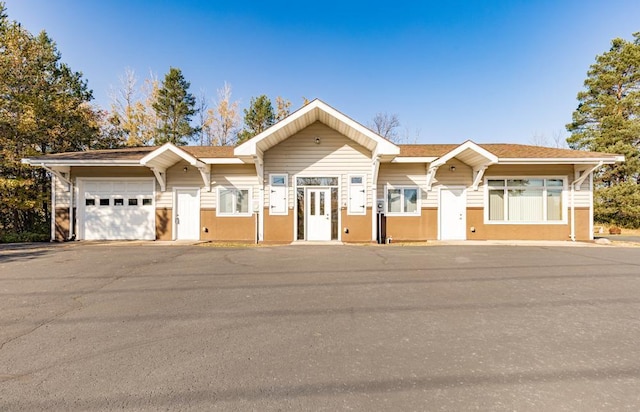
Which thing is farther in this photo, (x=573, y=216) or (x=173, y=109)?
(x=173, y=109)

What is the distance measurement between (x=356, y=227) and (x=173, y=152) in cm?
759

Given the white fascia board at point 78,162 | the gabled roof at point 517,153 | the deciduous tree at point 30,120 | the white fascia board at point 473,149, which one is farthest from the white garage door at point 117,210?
the white fascia board at point 473,149

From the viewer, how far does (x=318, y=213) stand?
38.2ft

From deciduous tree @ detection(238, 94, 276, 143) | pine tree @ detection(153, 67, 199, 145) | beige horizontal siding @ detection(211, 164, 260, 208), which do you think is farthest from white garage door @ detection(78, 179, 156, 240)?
deciduous tree @ detection(238, 94, 276, 143)

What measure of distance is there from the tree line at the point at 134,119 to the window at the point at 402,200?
14.6 meters

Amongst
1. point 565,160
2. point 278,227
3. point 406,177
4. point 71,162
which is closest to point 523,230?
point 565,160

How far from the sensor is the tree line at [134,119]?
13773 mm

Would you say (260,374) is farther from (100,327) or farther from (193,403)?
(100,327)

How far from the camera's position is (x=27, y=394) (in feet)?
7.02

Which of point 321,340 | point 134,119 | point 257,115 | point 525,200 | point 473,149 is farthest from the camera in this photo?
point 257,115

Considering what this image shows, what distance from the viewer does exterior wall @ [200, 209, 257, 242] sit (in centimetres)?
1199

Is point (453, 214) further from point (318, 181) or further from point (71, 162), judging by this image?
point (71, 162)

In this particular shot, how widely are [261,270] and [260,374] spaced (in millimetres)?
3953

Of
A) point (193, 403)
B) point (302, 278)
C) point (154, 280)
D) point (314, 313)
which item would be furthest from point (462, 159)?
point (193, 403)
